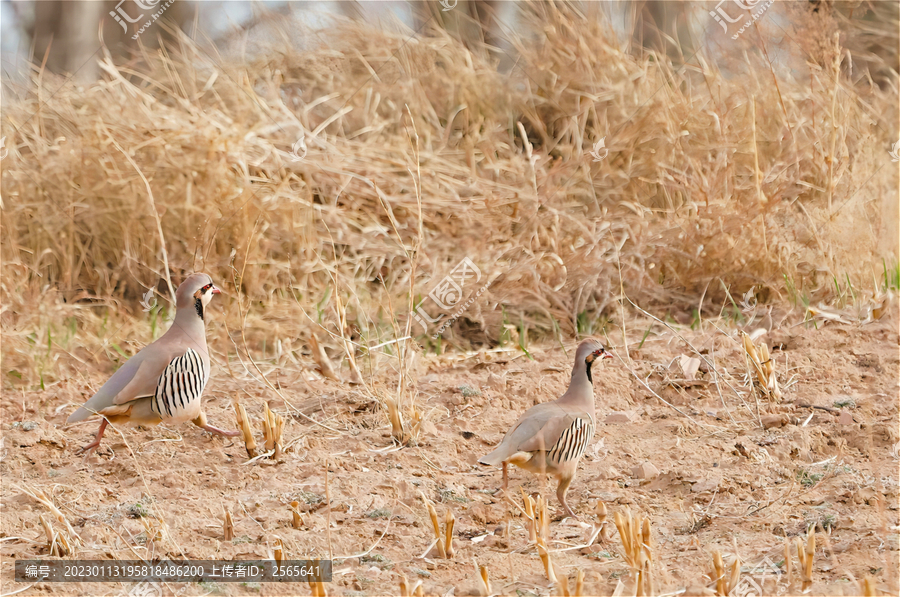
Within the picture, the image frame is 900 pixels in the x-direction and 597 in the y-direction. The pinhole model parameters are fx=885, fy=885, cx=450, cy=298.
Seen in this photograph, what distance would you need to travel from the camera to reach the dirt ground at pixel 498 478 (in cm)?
249

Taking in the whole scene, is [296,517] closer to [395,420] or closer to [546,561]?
[395,420]

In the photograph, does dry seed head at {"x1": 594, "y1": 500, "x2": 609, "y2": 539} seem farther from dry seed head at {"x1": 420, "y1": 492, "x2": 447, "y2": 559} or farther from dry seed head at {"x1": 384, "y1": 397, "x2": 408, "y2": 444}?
dry seed head at {"x1": 384, "y1": 397, "x2": 408, "y2": 444}

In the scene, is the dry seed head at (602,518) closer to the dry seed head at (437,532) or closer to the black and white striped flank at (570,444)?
the black and white striped flank at (570,444)

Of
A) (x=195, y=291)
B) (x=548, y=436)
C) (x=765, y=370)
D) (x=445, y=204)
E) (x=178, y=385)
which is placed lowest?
(x=765, y=370)

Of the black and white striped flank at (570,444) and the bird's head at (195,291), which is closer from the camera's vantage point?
the black and white striped flank at (570,444)

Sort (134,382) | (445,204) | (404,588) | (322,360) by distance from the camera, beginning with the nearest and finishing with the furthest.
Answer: (404,588) → (134,382) → (322,360) → (445,204)

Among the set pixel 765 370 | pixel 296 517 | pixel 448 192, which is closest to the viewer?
pixel 296 517

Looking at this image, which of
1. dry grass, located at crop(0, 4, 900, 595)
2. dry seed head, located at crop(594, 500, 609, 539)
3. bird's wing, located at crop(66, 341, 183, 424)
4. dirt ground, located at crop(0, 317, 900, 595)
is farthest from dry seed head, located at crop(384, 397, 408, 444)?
dry seed head, located at crop(594, 500, 609, 539)

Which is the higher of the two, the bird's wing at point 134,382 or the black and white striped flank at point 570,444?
the bird's wing at point 134,382

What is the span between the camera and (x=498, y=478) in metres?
3.08

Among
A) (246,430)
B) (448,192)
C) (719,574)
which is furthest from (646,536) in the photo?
(448,192)

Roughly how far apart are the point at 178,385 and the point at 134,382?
0.14m

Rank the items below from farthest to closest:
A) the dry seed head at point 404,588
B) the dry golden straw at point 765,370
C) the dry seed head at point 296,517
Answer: the dry golden straw at point 765,370 < the dry seed head at point 296,517 < the dry seed head at point 404,588

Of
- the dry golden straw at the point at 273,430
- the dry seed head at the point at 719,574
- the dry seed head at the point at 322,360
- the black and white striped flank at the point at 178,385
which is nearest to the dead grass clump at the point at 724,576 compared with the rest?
the dry seed head at the point at 719,574
